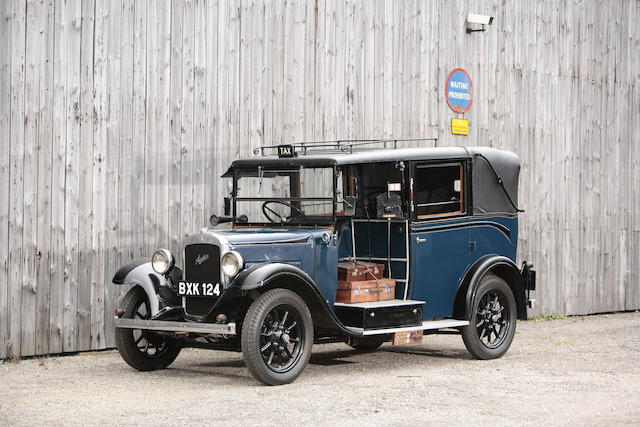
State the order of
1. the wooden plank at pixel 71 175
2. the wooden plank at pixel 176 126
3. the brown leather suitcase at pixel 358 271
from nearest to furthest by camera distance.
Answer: the brown leather suitcase at pixel 358 271 < the wooden plank at pixel 71 175 < the wooden plank at pixel 176 126

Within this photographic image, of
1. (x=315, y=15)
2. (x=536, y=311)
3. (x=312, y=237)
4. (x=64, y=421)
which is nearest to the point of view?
(x=64, y=421)

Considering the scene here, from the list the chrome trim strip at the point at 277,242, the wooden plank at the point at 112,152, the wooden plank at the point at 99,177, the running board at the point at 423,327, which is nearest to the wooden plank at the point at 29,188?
the wooden plank at the point at 99,177

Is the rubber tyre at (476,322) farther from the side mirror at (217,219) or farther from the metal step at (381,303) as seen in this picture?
the side mirror at (217,219)

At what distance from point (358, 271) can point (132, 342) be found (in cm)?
219

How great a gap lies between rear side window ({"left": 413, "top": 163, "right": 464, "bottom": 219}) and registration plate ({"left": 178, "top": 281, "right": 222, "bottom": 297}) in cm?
219

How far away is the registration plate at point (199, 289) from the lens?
8945 millimetres

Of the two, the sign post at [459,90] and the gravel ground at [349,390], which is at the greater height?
the sign post at [459,90]

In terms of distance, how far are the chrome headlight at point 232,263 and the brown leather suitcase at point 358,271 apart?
1.35 m

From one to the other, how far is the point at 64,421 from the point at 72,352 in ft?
11.2

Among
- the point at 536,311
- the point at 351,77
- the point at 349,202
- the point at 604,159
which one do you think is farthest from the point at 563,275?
the point at 349,202

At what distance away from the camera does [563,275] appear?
15.7 metres

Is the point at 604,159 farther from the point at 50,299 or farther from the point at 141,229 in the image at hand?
the point at 50,299

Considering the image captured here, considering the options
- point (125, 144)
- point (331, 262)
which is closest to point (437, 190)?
point (331, 262)

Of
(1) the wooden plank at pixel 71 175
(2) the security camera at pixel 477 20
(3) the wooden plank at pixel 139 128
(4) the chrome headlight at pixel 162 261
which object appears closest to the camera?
(4) the chrome headlight at pixel 162 261
